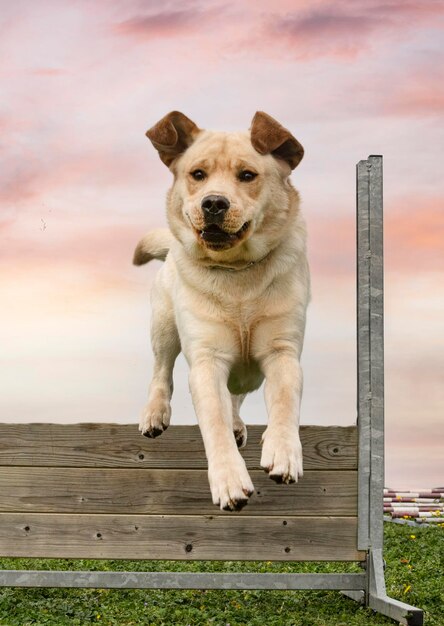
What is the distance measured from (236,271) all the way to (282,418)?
80 cm

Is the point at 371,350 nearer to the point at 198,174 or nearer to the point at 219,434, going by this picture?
the point at 219,434

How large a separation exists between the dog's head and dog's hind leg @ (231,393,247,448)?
3.64 feet

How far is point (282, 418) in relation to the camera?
4203 mm

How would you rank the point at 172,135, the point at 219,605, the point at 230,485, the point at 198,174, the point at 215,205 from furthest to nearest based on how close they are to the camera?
the point at 219,605, the point at 172,135, the point at 198,174, the point at 215,205, the point at 230,485

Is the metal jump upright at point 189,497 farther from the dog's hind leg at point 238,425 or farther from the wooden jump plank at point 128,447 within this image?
the dog's hind leg at point 238,425

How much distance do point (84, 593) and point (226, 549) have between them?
1609 millimetres

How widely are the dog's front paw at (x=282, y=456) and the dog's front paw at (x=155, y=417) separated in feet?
3.81

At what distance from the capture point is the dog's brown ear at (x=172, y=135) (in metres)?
4.39

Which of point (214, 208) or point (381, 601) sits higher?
point (214, 208)

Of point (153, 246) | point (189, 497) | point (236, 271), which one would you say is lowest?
point (189, 497)

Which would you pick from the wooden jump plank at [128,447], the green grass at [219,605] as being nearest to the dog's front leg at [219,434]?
the wooden jump plank at [128,447]

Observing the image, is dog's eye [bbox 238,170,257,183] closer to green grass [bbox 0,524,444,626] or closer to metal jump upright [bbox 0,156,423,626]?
metal jump upright [bbox 0,156,423,626]

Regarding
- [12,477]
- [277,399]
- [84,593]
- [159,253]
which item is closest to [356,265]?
[159,253]

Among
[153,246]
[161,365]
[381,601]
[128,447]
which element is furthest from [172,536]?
[153,246]
